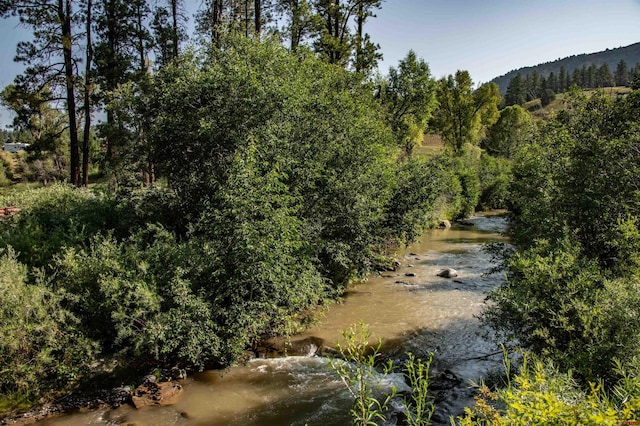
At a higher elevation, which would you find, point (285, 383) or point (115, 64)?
point (115, 64)

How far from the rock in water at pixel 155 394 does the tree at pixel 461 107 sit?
49387 mm

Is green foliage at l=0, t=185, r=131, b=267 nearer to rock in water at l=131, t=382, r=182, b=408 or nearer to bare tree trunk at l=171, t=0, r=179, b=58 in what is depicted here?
rock in water at l=131, t=382, r=182, b=408

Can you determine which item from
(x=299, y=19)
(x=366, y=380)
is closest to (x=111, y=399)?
(x=366, y=380)

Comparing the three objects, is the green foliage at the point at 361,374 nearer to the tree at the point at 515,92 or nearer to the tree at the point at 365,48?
the tree at the point at 365,48

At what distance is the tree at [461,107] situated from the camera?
2052 inches

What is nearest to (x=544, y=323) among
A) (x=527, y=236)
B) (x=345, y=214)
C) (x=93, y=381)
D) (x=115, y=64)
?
(x=527, y=236)

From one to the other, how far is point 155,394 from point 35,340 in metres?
2.80

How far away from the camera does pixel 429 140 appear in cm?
8575

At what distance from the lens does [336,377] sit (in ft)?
33.8

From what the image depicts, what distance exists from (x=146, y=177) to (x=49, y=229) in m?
6.50

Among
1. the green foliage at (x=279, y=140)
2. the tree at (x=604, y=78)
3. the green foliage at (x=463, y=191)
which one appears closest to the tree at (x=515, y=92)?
the tree at (x=604, y=78)

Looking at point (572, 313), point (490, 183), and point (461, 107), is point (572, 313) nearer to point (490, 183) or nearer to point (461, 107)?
point (490, 183)

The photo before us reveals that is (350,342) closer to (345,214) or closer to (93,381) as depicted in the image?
(93,381)

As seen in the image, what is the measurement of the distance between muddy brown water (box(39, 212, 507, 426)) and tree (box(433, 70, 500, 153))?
40142mm
